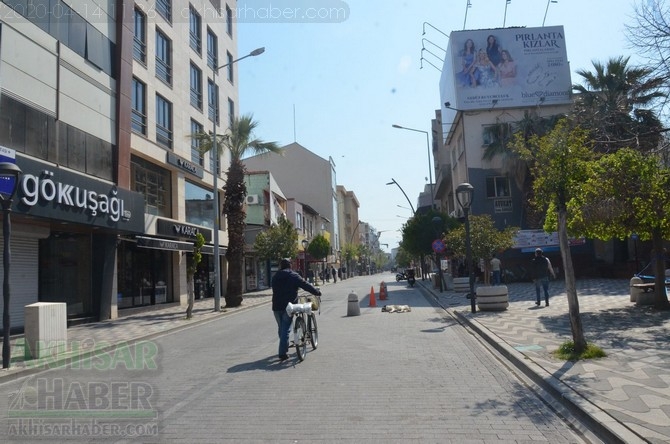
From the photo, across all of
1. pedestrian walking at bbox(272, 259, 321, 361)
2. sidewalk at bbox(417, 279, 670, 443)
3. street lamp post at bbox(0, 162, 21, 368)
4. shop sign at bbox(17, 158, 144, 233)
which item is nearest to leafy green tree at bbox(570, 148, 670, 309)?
sidewalk at bbox(417, 279, 670, 443)

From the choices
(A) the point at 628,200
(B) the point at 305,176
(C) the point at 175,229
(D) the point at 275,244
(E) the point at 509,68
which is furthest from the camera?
(B) the point at 305,176

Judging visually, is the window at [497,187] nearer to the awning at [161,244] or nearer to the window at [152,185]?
the awning at [161,244]

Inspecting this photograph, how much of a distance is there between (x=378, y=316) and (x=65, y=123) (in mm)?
11317

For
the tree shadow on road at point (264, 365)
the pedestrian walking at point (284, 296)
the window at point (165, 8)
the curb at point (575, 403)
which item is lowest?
the curb at point (575, 403)

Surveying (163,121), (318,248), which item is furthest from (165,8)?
(318,248)

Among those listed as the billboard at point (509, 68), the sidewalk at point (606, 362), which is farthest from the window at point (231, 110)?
the sidewalk at point (606, 362)

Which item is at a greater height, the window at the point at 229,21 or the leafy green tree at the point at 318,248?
the window at the point at 229,21

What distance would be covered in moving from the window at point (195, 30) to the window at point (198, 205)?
734 cm

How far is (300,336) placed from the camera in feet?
29.9

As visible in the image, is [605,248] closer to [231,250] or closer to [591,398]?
[231,250]

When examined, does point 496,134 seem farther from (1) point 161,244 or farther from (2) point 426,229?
(1) point 161,244

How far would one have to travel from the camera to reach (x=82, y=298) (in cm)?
1830

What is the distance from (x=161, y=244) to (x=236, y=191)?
12.8ft

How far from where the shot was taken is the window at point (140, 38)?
21545 mm
